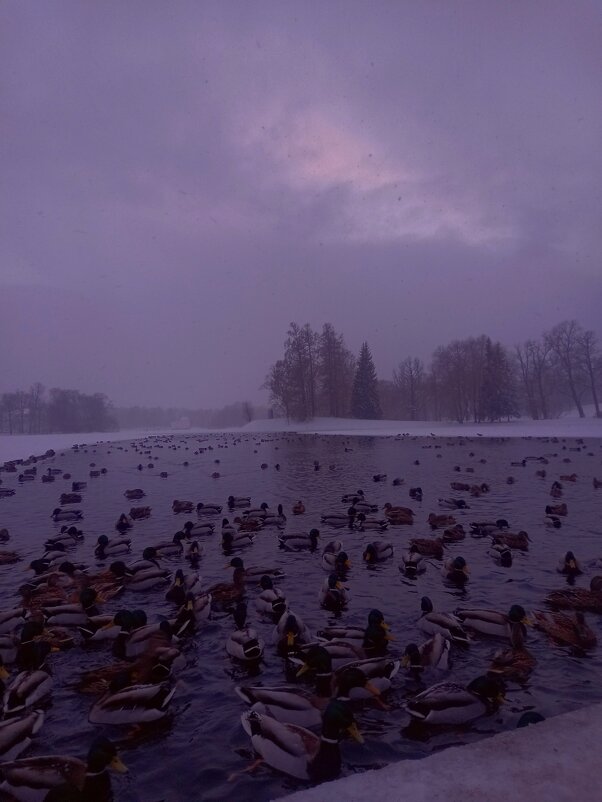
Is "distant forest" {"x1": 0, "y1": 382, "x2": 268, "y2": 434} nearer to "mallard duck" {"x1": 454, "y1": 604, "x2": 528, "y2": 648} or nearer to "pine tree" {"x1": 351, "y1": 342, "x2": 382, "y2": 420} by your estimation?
"pine tree" {"x1": 351, "y1": 342, "x2": 382, "y2": 420}

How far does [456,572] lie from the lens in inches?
421

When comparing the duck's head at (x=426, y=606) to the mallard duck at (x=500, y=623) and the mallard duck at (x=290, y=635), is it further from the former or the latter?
the mallard duck at (x=290, y=635)

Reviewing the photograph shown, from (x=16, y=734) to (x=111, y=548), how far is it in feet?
27.3

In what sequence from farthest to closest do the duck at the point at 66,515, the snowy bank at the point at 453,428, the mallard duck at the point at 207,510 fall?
the snowy bank at the point at 453,428 < the mallard duck at the point at 207,510 < the duck at the point at 66,515

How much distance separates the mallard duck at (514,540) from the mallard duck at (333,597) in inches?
211

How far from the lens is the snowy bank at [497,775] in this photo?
141 inches

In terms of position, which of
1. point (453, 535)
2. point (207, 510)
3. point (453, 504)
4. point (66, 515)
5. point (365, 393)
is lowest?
point (453, 535)

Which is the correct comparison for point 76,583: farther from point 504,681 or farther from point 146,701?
point 504,681

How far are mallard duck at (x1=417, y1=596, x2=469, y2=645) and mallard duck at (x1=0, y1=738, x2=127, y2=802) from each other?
16.1ft

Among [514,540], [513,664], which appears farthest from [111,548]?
[514,540]

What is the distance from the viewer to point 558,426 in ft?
204

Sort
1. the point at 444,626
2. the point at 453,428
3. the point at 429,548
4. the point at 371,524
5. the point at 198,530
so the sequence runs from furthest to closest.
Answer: the point at 453,428 < the point at 371,524 < the point at 198,530 < the point at 429,548 < the point at 444,626

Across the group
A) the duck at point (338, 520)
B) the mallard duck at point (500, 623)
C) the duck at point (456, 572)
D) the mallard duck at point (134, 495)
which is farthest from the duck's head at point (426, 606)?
the mallard duck at point (134, 495)

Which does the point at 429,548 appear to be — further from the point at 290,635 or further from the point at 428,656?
the point at 290,635
